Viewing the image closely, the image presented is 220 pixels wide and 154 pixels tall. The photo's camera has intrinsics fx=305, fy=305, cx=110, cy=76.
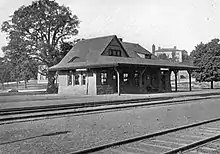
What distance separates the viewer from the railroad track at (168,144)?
6743 millimetres

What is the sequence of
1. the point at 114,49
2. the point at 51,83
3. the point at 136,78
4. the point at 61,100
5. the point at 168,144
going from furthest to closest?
1. the point at 51,83
2. the point at 114,49
3. the point at 136,78
4. the point at 61,100
5. the point at 168,144

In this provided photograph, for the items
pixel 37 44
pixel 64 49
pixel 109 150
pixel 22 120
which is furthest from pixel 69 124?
pixel 64 49

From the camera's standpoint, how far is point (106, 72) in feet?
112

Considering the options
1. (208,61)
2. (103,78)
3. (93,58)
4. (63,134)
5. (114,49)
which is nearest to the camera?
(63,134)

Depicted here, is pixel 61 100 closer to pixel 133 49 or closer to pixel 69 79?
pixel 69 79

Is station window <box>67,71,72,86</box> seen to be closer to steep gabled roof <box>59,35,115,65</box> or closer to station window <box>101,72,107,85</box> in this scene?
steep gabled roof <box>59,35,115,65</box>

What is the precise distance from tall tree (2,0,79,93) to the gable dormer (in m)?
10.9

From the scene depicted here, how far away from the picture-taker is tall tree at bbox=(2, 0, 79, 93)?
4491 cm

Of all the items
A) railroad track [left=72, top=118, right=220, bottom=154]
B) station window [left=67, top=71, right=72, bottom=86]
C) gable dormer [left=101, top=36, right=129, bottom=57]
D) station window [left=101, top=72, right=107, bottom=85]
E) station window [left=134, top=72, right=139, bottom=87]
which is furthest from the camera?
gable dormer [left=101, top=36, right=129, bottom=57]

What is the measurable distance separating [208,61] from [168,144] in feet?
153

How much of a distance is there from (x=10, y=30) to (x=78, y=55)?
14258 millimetres

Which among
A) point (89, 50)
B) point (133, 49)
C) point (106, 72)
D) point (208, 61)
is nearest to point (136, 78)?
point (106, 72)

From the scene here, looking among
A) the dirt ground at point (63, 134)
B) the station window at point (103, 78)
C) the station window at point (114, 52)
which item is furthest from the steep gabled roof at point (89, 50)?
the dirt ground at point (63, 134)

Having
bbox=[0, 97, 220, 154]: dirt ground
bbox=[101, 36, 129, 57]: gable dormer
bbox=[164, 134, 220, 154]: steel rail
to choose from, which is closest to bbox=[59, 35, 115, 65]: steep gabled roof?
bbox=[101, 36, 129, 57]: gable dormer
